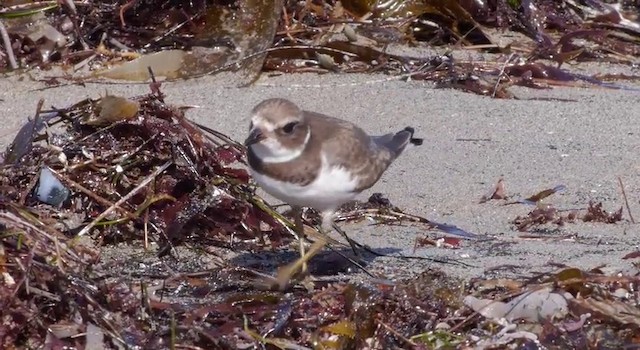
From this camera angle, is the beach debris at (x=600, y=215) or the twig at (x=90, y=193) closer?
the twig at (x=90, y=193)

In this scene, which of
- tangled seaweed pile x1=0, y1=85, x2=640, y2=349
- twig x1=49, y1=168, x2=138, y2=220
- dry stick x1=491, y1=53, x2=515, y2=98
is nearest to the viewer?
tangled seaweed pile x1=0, y1=85, x2=640, y2=349

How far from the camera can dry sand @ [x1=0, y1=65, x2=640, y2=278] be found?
12.8 ft

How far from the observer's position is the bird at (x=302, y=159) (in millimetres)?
3527

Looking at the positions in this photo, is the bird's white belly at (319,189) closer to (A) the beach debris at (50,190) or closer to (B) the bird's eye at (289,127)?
(B) the bird's eye at (289,127)

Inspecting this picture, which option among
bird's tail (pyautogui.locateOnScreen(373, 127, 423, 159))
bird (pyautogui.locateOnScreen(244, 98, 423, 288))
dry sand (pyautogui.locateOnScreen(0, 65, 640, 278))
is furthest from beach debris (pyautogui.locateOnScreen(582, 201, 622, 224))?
bird (pyautogui.locateOnScreen(244, 98, 423, 288))

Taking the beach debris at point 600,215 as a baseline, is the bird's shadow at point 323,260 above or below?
below

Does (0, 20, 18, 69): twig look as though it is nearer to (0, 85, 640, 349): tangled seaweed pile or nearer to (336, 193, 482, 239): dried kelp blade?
(0, 85, 640, 349): tangled seaweed pile

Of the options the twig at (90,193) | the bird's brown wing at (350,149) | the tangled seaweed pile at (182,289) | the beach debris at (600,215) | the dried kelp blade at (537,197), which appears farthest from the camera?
the dried kelp blade at (537,197)

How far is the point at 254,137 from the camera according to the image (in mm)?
3475

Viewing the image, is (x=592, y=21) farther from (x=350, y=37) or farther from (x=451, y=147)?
(x=451, y=147)

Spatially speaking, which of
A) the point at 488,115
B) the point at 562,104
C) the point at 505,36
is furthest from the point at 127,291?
the point at 505,36

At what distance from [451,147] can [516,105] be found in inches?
22.2

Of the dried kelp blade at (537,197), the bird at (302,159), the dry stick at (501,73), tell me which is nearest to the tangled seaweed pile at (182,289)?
the bird at (302,159)

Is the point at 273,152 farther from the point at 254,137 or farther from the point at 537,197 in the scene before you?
the point at 537,197
